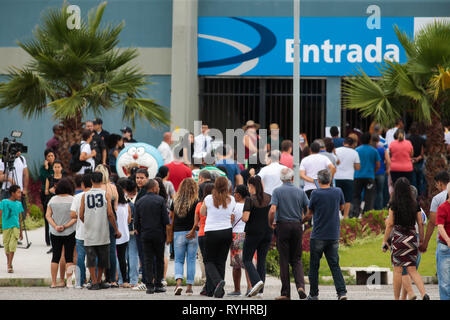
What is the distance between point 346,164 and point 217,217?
253 inches

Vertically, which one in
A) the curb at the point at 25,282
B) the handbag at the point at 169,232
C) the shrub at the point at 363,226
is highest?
the handbag at the point at 169,232

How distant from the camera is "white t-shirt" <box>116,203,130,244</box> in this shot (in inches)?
468

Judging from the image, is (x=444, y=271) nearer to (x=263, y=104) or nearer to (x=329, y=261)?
(x=329, y=261)

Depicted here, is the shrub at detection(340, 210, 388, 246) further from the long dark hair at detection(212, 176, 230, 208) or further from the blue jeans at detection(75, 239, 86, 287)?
the blue jeans at detection(75, 239, 86, 287)

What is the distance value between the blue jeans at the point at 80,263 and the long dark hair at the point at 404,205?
460 centimetres

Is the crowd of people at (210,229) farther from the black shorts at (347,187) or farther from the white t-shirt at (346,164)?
the black shorts at (347,187)

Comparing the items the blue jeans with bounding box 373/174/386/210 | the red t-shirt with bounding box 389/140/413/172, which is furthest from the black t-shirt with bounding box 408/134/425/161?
the blue jeans with bounding box 373/174/386/210

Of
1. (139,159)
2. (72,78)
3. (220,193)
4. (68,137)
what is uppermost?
(72,78)

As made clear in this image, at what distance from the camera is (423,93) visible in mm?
17188

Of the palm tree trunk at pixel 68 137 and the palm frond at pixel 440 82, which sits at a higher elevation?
the palm frond at pixel 440 82

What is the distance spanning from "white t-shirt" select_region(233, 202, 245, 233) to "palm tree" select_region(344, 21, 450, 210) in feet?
21.6

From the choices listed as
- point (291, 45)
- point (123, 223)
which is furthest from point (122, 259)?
point (291, 45)

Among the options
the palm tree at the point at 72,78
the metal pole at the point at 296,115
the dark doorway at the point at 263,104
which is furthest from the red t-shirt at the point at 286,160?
the dark doorway at the point at 263,104

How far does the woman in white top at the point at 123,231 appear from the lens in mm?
11891
